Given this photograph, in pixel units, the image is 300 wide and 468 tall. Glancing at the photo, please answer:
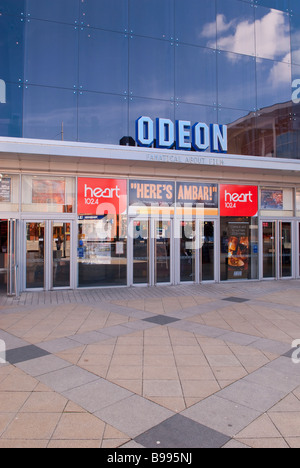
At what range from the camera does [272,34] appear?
45.6ft

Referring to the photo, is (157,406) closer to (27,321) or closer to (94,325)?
(94,325)

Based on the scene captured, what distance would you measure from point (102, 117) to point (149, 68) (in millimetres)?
2469

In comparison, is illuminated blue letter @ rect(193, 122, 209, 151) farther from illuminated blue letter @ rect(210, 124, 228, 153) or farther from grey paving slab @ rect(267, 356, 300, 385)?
grey paving slab @ rect(267, 356, 300, 385)

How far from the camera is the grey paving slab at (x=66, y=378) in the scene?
4334 millimetres

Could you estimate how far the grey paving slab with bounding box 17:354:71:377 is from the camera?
15.7 feet

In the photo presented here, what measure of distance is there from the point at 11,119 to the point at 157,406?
31.6ft

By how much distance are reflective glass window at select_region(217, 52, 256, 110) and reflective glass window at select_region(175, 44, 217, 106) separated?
11.2 inches

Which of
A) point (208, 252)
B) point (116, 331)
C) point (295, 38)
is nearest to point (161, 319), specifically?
point (116, 331)

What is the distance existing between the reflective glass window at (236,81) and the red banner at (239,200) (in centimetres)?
298

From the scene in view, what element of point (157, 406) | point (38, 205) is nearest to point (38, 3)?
point (38, 205)

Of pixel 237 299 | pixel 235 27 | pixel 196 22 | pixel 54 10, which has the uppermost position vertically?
pixel 235 27

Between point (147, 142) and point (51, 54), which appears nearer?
point (51, 54)

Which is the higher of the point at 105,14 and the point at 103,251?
the point at 105,14

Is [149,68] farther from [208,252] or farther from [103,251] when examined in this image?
[208,252]
